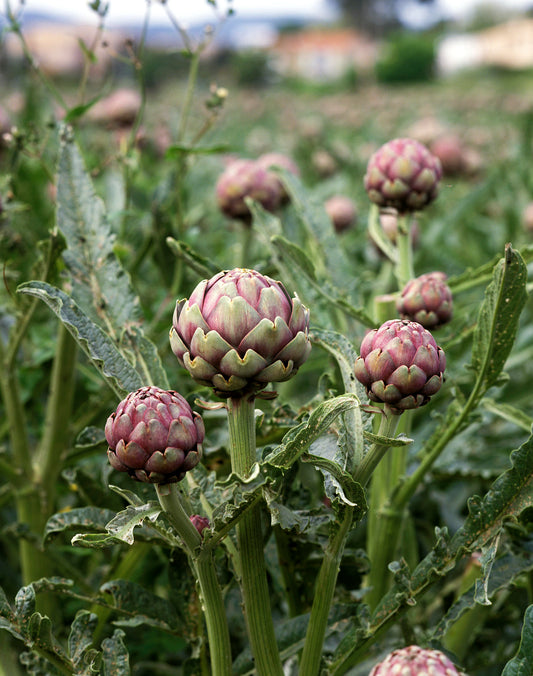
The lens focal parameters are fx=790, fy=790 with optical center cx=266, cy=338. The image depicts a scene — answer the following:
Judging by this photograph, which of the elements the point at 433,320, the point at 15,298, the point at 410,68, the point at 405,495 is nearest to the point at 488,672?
the point at 405,495

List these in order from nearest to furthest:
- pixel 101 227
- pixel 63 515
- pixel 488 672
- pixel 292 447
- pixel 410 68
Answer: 1. pixel 292 447
2. pixel 63 515
3. pixel 101 227
4. pixel 488 672
5. pixel 410 68

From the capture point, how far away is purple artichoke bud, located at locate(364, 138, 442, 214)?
0.77m

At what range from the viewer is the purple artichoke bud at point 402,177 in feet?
2.54

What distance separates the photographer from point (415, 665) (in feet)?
1.35

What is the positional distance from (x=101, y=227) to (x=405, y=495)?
1.14 feet

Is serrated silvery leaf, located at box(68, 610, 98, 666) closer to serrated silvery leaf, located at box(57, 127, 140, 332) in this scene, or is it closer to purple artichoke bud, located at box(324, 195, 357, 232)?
serrated silvery leaf, located at box(57, 127, 140, 332)

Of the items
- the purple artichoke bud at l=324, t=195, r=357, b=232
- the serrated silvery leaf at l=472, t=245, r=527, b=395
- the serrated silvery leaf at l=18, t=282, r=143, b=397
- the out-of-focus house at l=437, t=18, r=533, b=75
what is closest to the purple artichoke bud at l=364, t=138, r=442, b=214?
the serrated silvery leaf at l=472, t=245, r=527, b=395

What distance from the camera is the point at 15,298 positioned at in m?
0.72

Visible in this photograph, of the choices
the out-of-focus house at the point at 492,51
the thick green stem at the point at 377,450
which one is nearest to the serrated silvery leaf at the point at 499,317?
the thick green stem at the point at 377,450

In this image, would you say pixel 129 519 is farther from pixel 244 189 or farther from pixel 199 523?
pixel 244 189

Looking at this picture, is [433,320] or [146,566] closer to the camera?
[433,320]

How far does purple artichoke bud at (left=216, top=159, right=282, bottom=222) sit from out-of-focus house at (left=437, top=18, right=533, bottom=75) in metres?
12.4

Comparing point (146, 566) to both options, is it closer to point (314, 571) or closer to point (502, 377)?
point (314, 571)

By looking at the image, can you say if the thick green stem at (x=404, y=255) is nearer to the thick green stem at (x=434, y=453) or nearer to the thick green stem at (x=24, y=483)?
the thick green stem at (x=434, y=453)
